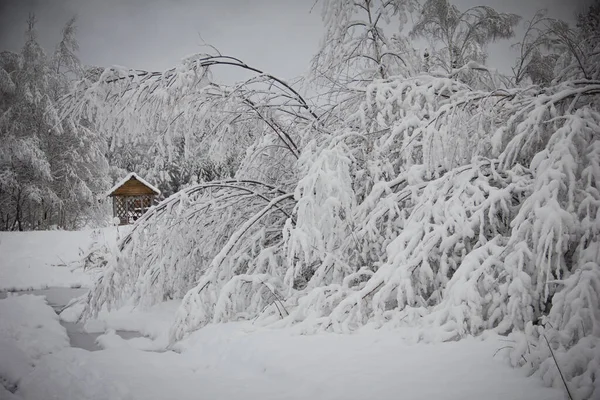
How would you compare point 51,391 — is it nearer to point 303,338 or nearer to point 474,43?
point 303,338

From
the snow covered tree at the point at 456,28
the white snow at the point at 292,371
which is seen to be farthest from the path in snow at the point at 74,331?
the snow covered tree at the point at 456,28

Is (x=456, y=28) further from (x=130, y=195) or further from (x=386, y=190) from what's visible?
(x=130, y=195)

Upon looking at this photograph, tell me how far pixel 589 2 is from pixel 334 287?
347 cm

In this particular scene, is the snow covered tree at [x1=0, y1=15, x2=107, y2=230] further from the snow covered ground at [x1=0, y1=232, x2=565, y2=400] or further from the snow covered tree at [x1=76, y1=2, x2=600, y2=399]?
the snow covered ground at [x1=0, y1=232, x2=565, y2=400]

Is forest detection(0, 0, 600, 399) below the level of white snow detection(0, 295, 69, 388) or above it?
above

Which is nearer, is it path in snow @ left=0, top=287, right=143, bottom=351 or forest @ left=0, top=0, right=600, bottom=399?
forest @ left=0, top=0, right=600, bottom=399

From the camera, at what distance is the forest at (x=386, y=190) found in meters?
2.24

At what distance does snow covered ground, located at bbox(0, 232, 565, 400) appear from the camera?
2.08 metres

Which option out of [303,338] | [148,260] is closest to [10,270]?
[148,260]

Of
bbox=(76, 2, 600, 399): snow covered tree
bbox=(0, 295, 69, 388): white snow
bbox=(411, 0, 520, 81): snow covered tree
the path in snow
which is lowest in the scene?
the path in snow

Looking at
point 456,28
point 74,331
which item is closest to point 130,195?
point 74,331

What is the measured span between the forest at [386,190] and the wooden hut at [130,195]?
12.8 m

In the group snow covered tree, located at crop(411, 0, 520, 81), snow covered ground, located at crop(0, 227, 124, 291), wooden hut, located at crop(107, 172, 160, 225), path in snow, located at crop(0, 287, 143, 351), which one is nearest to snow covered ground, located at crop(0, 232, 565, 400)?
path in snow, located at crop(0, 287, 143, 351)

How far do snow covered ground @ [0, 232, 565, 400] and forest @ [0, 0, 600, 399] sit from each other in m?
0.17
